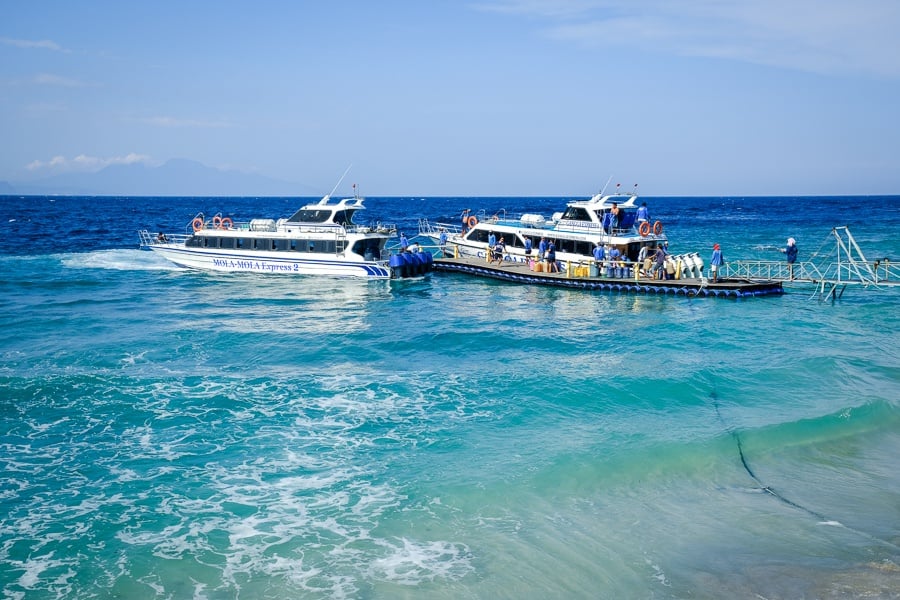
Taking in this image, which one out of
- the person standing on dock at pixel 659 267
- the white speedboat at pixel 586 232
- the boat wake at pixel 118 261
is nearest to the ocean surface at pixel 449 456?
the person standing on dock at pixel 659 267

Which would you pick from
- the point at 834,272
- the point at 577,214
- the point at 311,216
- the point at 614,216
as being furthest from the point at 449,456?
the point at 834,272

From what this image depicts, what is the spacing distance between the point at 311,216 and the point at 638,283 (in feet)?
62.2

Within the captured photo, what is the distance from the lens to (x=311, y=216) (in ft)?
132

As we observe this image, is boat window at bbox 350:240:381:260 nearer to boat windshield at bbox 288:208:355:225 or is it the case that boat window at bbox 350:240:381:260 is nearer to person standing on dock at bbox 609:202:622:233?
boat windshield at bbox 288:208:355:225

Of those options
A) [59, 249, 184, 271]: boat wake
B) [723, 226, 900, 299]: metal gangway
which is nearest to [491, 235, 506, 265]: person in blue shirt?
[723, 226, 900, 299]: metal gangway

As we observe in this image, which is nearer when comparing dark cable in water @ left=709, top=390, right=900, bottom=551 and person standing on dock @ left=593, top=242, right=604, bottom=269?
dark cable in water @ left=709, top=390, right=900, bottom=551

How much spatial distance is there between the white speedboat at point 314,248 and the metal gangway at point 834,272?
18.1 metres

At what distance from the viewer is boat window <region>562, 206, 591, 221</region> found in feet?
123

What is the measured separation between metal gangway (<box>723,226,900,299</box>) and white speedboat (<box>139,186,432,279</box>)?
711 inches

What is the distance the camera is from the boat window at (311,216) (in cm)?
3975

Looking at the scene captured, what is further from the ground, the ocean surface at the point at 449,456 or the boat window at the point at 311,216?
the boat window at the point at 311,216

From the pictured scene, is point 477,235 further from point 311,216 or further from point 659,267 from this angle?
point 659,267

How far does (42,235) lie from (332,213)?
45596 millimetres

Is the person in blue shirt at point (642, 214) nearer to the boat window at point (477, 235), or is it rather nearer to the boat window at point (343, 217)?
the boat window at point (477, 235)
